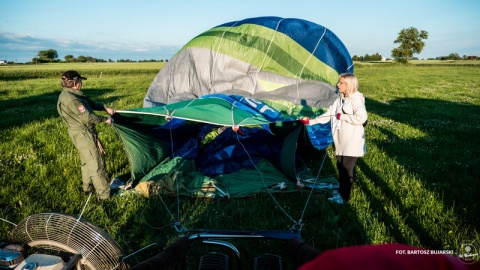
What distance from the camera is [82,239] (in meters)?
2.07

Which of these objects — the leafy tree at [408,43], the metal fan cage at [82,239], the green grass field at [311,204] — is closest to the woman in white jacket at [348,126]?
the green grass field at [311,204]

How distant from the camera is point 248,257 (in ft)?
10.8

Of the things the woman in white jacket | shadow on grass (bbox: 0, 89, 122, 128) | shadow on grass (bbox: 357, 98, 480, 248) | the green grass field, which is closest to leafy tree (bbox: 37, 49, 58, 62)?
shadow on grass (bbox: 0, 89, 122, 128)

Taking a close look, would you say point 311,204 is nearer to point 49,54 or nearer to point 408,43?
point 408,43

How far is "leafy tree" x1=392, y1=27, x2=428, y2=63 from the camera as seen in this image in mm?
83875

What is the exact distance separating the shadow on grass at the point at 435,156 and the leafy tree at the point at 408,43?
3244 inches

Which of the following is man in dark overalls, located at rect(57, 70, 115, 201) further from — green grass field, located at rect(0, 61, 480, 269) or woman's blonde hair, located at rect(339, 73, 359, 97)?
woman's blonde hair, located at rect(339, 73, 359, 97)

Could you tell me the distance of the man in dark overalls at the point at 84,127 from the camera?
432 centimetres

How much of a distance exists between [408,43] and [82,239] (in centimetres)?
9719

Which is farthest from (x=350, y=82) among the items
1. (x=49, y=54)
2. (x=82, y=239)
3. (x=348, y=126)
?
(x=49, y=54)

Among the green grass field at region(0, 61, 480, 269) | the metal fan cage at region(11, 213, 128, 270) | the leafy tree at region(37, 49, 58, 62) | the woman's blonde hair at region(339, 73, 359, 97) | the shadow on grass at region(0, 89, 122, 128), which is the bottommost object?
the green grass field at region(0, 61, 480, 269)

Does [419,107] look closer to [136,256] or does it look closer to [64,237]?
[136,256]

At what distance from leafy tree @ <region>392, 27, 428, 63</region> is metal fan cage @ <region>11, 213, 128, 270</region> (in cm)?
9371

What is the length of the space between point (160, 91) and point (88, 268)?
5699mm
